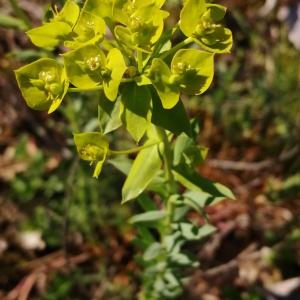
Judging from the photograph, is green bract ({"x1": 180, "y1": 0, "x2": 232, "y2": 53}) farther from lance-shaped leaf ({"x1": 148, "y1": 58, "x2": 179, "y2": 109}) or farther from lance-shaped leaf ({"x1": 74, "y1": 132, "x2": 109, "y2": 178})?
lance-shaped leaf ({"x1": 74, "y1": 132, "x2": 109, "y2": 178})

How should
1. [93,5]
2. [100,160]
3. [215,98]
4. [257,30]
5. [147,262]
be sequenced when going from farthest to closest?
[257,30] → [215,98] → [147,262] → [100,160] → [93,5]

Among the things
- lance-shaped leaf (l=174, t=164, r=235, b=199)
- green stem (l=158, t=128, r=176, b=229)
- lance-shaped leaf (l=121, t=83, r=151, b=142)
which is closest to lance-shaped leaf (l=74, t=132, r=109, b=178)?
lance-shaped leaf (l=121, t=83, r=151, b=142)

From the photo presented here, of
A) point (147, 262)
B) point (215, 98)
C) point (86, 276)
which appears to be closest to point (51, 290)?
point (86, 276)

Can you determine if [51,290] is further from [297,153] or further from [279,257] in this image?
[297,153]

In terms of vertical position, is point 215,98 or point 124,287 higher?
point 215,98

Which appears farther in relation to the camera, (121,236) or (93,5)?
(121,236)

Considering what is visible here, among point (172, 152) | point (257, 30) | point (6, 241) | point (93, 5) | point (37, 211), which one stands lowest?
point (6, 241)

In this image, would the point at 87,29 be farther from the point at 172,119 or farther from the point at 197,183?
the point at 197,183
